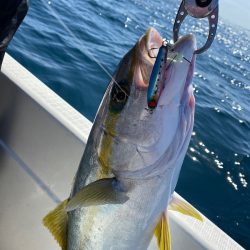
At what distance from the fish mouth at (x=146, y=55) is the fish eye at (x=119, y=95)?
1.8 inches

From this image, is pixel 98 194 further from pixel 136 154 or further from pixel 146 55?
pixel 146 55

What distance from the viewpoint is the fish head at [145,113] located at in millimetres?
1296

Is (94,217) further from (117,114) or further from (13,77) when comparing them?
(13,77)

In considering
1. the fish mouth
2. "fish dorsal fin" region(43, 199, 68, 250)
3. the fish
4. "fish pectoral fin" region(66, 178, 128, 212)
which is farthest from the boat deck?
the fish mouth

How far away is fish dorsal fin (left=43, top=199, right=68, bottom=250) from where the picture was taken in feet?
5.53

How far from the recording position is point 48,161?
7.90 feet

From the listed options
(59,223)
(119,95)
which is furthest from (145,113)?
(59,223)

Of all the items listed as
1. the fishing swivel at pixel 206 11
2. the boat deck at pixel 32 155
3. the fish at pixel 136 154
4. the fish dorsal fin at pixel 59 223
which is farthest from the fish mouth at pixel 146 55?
the boat deck at pixel 32 155

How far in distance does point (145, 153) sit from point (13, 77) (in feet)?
4.94

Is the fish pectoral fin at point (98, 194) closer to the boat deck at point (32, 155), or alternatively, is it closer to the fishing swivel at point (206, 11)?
the fishing swivel at point (206, 11)

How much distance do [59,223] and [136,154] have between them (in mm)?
512

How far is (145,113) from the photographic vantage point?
4.56 ft

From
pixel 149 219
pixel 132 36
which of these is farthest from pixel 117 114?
pixel 132 36

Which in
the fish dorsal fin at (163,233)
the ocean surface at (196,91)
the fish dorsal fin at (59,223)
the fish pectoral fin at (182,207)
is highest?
the fish pectoral fin at (182,207)
